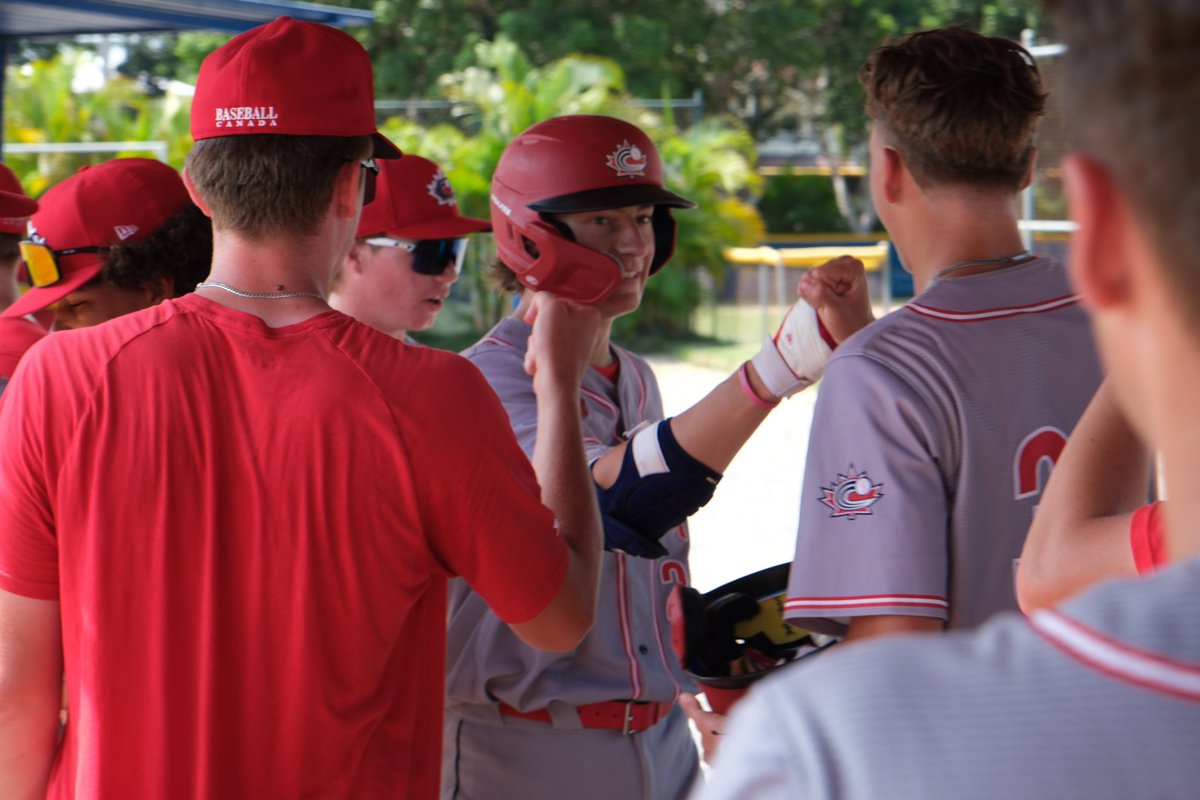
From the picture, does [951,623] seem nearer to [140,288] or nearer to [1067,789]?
[1067,789]

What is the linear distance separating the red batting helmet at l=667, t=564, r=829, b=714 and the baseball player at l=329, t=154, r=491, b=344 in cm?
166

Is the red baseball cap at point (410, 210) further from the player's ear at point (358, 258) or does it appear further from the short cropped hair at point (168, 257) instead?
the short cropped hair at point (168, 257)

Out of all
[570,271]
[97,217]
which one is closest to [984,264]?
[570,271]

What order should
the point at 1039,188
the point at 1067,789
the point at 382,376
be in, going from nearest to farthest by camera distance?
1. the point at 1067,789
2. the point at 382,376
3. the point at 1039,188

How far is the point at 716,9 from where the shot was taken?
103 ft

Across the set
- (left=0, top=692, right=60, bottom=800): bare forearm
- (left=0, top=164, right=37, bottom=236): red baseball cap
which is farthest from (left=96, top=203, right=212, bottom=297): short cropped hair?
(left=0, top=692, right=60, bottom=800): bare forearm

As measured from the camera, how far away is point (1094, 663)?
0.72m

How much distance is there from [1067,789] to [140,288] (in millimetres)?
2709

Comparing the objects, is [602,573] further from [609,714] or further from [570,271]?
[570,271]

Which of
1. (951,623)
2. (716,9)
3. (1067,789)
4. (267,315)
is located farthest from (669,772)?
(716,9)

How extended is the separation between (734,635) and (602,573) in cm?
81

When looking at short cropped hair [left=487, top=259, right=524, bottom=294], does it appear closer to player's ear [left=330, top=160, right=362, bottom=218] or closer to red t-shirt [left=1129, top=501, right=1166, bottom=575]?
player's ear [left=330, top=160, right=362, bottom=218]

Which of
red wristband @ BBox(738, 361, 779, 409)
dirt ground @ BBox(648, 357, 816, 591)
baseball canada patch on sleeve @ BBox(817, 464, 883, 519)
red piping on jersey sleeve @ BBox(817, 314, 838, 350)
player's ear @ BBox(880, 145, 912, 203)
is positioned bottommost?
dirt ground @ BBox(648, 357, 816, 591)

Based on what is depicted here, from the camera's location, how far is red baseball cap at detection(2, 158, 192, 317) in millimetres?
2969
